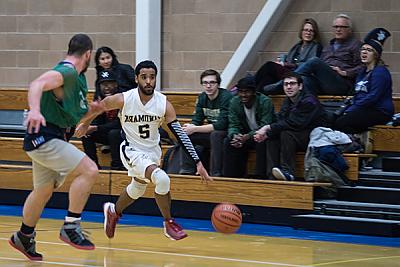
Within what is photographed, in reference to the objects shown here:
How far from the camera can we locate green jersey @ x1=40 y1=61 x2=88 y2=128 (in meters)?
8.77

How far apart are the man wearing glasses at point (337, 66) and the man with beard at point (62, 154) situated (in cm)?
485

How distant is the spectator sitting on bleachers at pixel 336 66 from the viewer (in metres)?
13.2

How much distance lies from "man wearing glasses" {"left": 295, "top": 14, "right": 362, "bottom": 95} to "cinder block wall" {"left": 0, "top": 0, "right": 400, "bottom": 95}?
67 centimetres

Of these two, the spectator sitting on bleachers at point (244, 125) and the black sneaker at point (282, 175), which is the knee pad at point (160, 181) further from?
the spectator sitting on bleachers at point (244, 125)

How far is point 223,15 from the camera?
15633mm

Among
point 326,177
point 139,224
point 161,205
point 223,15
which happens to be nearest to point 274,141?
point 326,177

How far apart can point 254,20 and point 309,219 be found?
4411 millimetres

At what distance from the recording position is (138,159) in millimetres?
10336

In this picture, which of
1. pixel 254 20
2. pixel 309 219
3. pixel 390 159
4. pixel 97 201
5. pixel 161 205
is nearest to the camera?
pixel 161 205

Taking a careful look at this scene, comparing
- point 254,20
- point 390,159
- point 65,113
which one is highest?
point 254,20

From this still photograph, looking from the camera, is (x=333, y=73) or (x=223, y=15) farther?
(x=223, y=15)

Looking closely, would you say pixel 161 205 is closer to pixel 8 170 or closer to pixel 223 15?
pixel 8 170

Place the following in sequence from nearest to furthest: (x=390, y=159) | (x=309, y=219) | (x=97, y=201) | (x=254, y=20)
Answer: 1. (x=309, y=219)
2. (x=390, y=159)
3. (x=97, y=201)
4. (x=254, y=20)

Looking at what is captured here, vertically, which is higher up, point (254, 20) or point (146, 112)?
point (254, 20)
